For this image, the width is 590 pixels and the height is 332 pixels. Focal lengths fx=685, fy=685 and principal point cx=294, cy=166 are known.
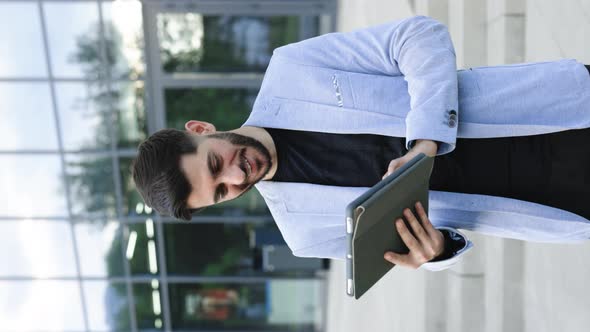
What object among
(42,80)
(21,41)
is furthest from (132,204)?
(21,41)

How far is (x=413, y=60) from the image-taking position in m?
2.26

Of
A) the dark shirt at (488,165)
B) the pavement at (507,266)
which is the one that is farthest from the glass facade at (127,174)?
the dark shirt at (488,165)

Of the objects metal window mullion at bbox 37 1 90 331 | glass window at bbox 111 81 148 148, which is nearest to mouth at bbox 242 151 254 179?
glass window at bbox 111 81 148 148

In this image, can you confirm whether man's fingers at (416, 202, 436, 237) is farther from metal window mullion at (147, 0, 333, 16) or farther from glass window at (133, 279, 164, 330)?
glass window at (133, 279, 164, 330)

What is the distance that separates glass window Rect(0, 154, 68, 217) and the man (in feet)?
22.2

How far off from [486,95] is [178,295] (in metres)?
7.73

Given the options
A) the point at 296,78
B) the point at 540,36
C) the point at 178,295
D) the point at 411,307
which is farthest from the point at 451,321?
the point at 178,295

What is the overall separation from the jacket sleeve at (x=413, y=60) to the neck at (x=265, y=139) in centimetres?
29

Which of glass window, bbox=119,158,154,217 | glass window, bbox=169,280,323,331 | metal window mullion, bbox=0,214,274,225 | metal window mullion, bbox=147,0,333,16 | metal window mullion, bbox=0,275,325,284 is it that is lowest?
glass window, bbox=169,280,323,331

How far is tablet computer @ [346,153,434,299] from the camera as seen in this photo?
1947 millimetres

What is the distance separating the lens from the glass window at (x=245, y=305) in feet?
31.0

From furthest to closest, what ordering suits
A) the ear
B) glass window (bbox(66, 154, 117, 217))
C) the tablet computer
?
glass window (bbox(66, 154, 117, 217))
the ear
the tablet computer

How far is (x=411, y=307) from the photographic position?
6.21 metres

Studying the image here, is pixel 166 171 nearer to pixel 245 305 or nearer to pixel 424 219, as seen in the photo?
pixel 424 219
